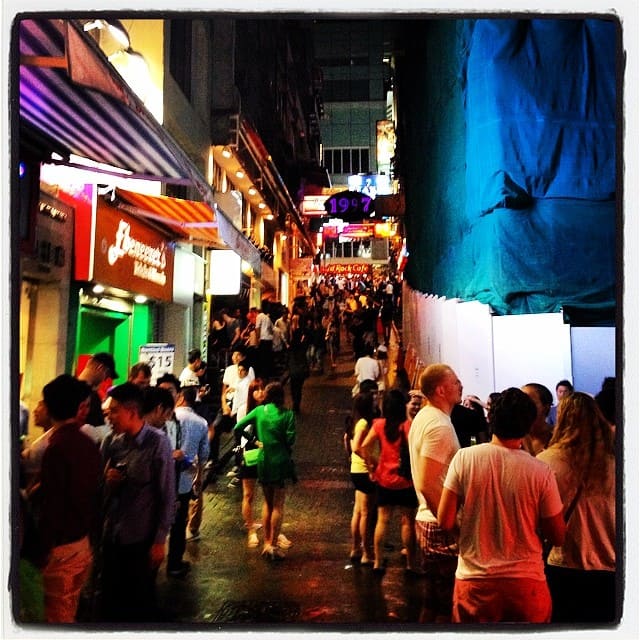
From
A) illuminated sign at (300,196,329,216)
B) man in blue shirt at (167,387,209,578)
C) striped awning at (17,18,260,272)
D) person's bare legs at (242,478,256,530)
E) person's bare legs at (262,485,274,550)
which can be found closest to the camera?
striped awning at (17,18,260,272)

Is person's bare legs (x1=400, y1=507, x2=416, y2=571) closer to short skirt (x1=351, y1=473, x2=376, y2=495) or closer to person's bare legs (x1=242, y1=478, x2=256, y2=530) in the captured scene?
short skirt (x1=351, y1=473, x2=376, y2=495)

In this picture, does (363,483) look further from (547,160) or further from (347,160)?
(347,160)

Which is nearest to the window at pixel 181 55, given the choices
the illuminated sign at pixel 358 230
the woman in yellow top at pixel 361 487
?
the woman in yellow top at pixel 361 487

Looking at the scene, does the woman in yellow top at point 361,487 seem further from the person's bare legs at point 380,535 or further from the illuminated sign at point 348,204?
the illuminated sign at point 348,204

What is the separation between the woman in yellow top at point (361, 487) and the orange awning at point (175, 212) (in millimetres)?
3524

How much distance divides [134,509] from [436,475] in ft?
7.54

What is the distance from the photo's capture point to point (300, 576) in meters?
4.91

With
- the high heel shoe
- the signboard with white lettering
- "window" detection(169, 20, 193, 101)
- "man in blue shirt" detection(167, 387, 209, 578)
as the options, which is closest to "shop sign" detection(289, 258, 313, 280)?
"window" detection(169, 20, 193, 101)

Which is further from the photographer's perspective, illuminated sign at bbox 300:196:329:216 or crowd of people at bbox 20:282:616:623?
illuminated sign at bbox 300:196:329:216

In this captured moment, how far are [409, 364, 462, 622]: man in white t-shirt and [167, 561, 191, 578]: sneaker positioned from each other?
6.95 ft

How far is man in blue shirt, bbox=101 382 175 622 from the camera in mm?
4406

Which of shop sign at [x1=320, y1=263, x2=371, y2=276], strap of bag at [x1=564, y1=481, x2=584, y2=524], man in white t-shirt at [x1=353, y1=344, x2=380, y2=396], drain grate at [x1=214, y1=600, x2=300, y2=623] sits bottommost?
drain grate at [x1=214, y1=600, x2=300, y2=623]

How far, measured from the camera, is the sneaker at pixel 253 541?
17.9 feet

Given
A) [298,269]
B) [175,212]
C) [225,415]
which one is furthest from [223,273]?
[298,269]
